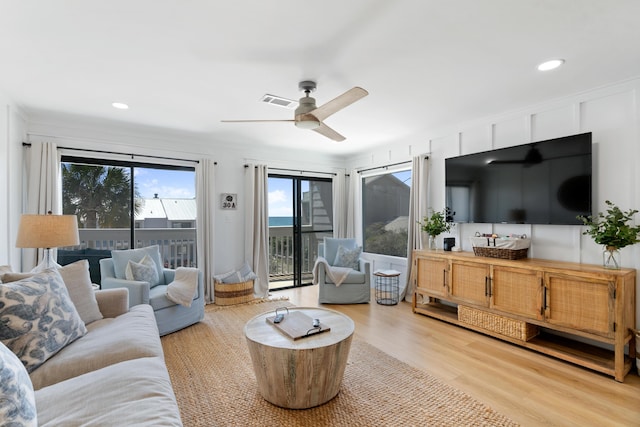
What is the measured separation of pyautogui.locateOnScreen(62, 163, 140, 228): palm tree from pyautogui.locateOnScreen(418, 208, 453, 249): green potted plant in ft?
13.0

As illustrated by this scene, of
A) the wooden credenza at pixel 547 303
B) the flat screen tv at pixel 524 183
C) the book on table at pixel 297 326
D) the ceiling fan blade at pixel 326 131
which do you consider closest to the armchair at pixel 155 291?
the book on table at pixel 297 326

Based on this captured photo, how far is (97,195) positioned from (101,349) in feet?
10.0

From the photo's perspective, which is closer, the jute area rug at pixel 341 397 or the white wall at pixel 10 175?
the jute area rug at pixel 341 397

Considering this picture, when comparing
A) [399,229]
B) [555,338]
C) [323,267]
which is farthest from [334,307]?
[555,338]

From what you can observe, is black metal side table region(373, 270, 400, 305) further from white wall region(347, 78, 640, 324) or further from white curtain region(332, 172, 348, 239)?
white curtain region(332, 172, 348, 239)

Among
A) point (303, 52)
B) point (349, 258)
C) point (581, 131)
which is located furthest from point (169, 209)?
point (581, 131)

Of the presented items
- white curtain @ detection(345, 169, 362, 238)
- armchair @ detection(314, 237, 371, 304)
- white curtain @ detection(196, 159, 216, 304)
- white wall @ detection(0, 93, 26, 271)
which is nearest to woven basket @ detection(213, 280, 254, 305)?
white curtain @ detection(196, 159, 216, 304)

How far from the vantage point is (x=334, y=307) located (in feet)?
14.3

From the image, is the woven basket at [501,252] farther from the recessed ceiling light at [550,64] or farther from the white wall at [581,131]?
the recessed ceiling light at [550,64]

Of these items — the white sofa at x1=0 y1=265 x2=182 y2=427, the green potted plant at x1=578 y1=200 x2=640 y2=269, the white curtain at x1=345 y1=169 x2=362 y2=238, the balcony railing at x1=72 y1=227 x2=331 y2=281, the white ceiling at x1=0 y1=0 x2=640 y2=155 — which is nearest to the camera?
the white sofa at x1=0 y1=265 x2=182 y2=427

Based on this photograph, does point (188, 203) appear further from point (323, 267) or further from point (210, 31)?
point (210, 31)

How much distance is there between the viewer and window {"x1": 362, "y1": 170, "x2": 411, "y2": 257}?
5.05 m

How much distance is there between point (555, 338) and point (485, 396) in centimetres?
144

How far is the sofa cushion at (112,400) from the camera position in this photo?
3.85 feet
